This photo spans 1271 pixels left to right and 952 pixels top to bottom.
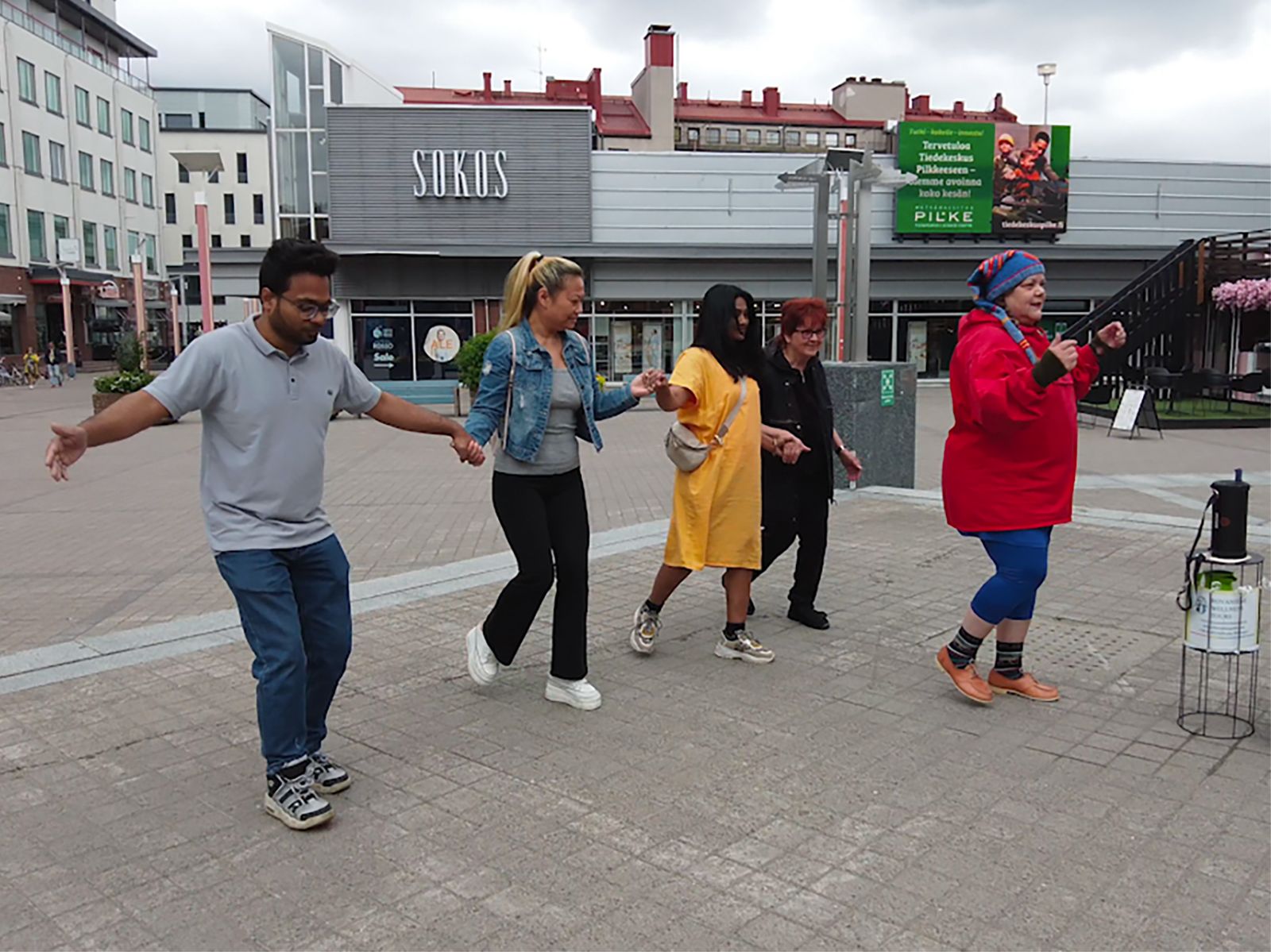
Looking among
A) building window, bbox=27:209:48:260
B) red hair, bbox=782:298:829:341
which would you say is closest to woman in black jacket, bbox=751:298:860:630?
red hair, bbox=782:298:829:341

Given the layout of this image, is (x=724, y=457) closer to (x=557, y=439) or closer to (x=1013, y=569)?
(x=557, y=439)

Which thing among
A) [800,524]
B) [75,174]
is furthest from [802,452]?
[75,174]

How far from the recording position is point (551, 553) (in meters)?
4.43

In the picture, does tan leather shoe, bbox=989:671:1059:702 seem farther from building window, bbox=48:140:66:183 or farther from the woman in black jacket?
building window, bbox=48:140:66:183

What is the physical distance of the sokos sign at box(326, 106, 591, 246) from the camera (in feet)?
88.8

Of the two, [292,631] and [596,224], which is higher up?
[596,224]

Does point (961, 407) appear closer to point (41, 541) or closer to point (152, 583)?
point (152, 583)

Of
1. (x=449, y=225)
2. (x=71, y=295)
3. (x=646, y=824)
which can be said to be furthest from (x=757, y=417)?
(x=71, y=295)

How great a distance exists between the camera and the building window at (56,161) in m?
52.9

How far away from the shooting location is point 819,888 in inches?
118

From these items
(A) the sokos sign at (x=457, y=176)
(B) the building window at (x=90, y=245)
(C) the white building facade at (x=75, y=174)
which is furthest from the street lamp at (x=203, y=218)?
(B) the building window at (x=90, y=245)

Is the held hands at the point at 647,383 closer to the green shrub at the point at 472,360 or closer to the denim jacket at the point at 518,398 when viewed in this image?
the denim jacket at the point at 518,398

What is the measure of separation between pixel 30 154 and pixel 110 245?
879cm

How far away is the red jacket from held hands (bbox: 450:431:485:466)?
181cm
